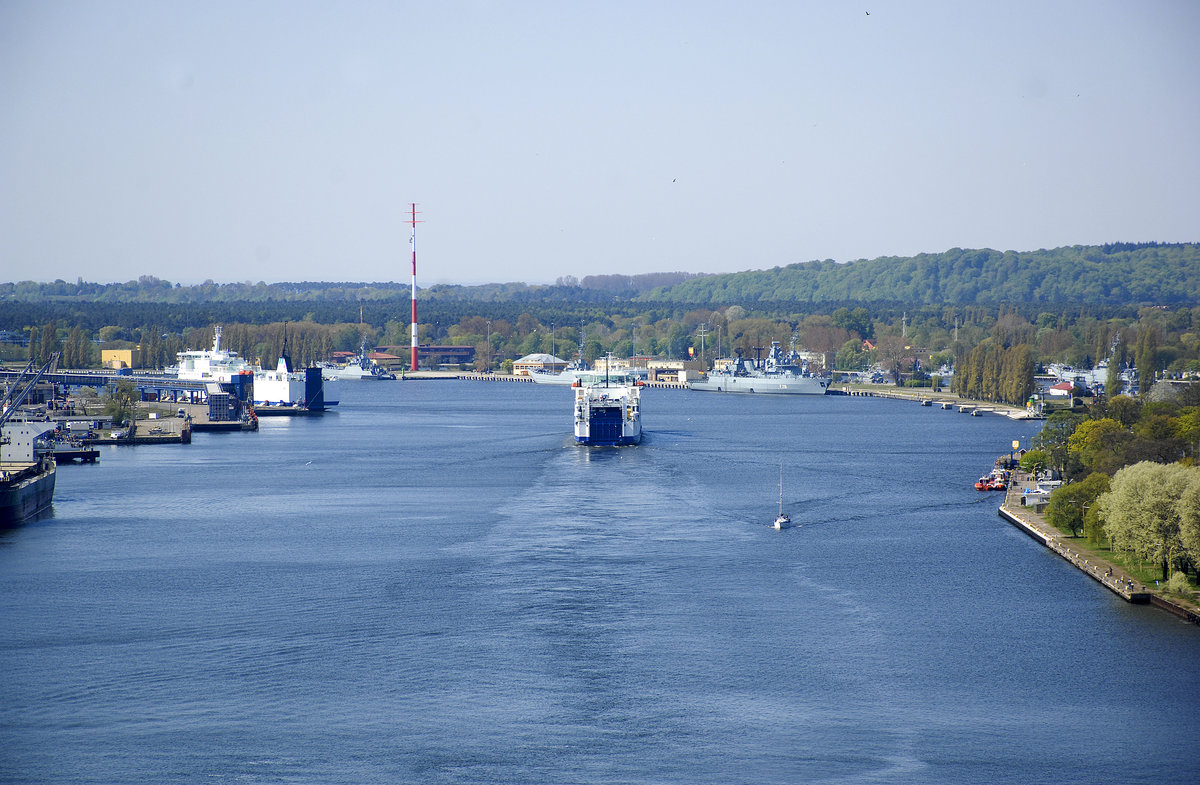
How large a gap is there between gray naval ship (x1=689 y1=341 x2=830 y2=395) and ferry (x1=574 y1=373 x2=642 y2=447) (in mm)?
27543

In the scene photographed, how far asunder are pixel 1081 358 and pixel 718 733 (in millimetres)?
51027

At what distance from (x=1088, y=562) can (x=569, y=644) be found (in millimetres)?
7387

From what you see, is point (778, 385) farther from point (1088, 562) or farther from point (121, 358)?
point (1088, 562)

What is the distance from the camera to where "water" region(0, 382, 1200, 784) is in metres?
10.0

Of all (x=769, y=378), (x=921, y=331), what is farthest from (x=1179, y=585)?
(x=921, y=331)

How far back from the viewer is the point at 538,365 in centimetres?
7400

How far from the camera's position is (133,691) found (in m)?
11.2

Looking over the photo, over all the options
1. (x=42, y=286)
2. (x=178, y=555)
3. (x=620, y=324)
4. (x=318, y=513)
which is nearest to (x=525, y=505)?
(x=318, y=513)

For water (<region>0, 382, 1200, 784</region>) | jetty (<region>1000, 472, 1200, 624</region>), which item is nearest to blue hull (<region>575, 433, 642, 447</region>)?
water (<region>0, 382, 1200, 784</region>)

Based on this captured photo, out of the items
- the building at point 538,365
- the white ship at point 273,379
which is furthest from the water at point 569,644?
the building at point 538,365

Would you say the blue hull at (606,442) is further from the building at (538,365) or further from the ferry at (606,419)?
the building at (538,365)

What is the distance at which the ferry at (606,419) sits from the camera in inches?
1216

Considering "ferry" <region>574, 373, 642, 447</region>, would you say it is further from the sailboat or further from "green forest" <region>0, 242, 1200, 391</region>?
"green forest" <region>0, 242, 1200, 391</region>

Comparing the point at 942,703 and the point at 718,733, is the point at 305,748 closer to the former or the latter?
the point at 718,733
